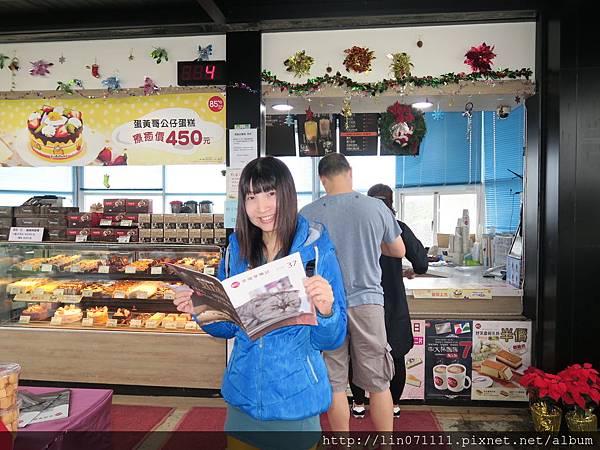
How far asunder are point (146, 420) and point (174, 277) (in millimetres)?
1207

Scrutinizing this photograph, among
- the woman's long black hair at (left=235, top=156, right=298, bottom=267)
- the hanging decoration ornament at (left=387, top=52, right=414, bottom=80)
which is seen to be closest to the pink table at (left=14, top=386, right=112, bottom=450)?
the woman's long black hair at (left=235, top=156, right=298, bottom=267)

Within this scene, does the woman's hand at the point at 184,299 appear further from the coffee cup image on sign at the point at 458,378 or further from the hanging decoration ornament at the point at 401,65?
the hanging decoration ornament at the point at 401,65

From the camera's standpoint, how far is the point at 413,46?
3941 mm

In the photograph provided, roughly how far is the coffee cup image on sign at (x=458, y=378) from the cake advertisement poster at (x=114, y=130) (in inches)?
105

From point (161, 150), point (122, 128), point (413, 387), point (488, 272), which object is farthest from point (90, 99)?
point (488, 272)

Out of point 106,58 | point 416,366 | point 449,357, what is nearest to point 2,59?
point 106,58

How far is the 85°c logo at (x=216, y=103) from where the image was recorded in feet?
13.4

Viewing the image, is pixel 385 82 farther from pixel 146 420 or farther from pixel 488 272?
pixel 146 420

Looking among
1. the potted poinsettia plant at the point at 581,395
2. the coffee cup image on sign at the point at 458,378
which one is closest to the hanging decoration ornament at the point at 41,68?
the coffee cup image on sign at the point at 458,378

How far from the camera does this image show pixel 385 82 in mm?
3902

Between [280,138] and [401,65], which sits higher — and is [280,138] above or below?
below

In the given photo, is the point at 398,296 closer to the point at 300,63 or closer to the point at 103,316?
the point at 300,63

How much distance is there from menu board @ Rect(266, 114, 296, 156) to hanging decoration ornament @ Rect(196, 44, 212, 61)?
1080 mm

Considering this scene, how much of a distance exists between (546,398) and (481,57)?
273 centimetres
